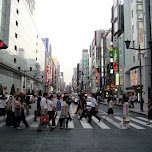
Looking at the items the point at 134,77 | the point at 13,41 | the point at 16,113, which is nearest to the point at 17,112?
the point at 16,113

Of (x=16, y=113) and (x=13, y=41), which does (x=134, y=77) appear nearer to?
(x=13, y=41)

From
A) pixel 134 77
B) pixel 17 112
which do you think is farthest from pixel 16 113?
pixel 134 77

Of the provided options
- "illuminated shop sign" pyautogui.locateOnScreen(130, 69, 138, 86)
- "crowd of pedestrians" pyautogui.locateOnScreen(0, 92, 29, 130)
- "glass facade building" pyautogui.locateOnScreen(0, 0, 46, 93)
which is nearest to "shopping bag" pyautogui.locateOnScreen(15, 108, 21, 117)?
"crowd of pedestrians" pyautogui.locateOnScreen(0, 92, 29, 130)

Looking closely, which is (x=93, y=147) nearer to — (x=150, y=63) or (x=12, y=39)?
(x=150, y=63)

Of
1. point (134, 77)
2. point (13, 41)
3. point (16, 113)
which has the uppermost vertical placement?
point (13, 41)

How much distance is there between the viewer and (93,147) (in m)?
6.64

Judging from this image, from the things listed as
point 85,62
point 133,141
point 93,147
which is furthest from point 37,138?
point 85,62

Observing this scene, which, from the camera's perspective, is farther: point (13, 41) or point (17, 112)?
point (13, 41)

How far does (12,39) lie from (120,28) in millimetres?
31009

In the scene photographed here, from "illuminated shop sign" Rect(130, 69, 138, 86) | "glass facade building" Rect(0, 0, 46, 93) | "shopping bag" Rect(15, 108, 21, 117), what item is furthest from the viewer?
"illuminated shop sign" Rect(130, 69, 138, 86)

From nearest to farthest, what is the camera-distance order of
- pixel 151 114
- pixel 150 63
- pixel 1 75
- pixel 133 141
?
pixel 133 141
pixel 151 114
pixel 1 75
pixel 150 63

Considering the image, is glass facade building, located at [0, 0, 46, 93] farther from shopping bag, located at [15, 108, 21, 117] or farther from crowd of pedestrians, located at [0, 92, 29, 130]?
shopping bag, located at [15, 108, 21, 117]

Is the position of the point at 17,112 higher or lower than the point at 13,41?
lower

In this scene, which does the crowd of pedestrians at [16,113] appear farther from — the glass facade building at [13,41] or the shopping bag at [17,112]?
the glass facade building at [13,41]
